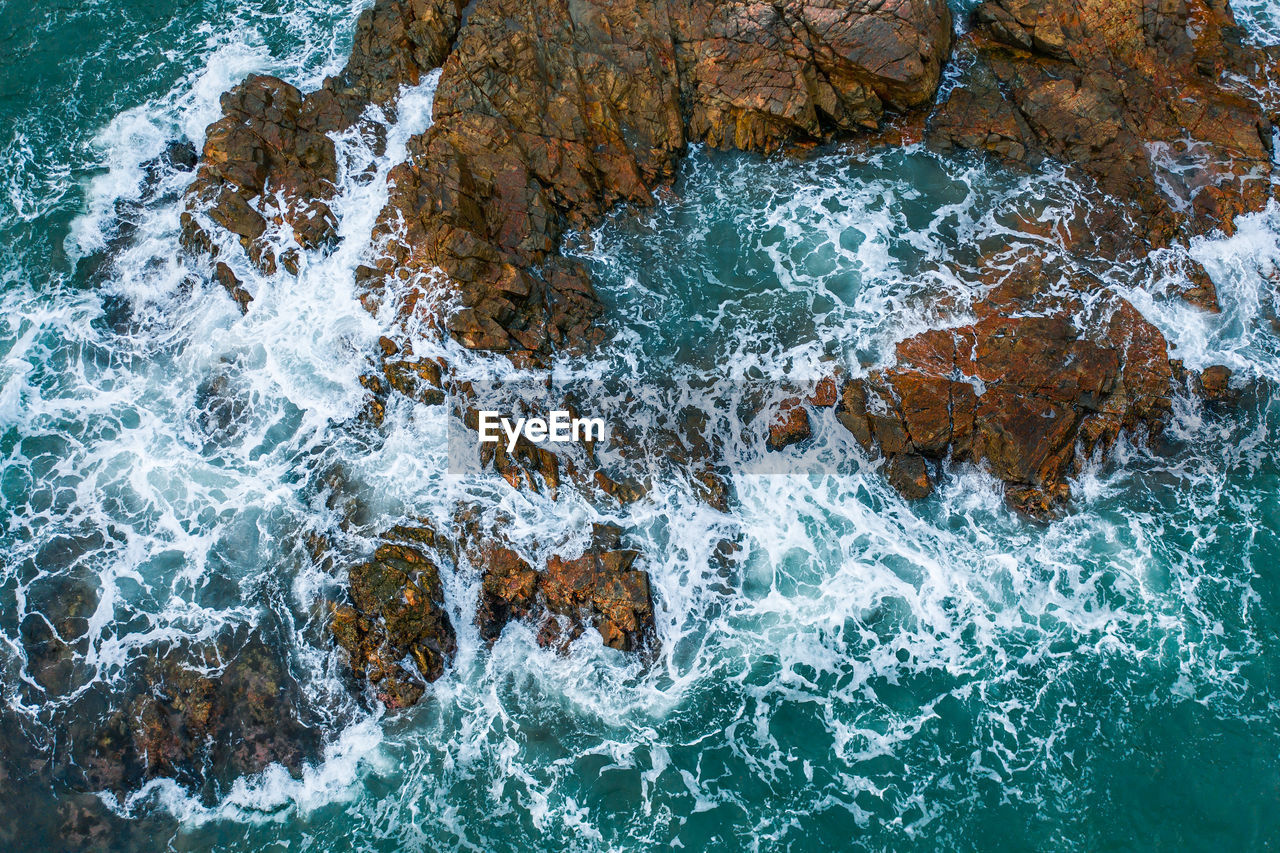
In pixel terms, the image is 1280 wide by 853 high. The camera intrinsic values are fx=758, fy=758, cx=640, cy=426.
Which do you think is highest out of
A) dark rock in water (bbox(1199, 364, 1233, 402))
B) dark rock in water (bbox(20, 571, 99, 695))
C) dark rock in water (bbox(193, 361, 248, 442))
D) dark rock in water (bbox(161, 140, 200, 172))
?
dark rock in water (bbox(161, 140, 200, 172))

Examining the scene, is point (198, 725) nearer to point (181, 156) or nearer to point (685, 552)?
point (685, 552)

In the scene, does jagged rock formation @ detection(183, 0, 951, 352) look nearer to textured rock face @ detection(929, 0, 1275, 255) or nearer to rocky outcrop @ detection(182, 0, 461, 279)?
rocky outcrop @ detection(182, 0, 461, 279)

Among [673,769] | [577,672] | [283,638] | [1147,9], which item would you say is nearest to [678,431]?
[577,672]

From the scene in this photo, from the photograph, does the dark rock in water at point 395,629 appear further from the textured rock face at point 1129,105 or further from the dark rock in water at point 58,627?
the textured rock face at point 1129,105

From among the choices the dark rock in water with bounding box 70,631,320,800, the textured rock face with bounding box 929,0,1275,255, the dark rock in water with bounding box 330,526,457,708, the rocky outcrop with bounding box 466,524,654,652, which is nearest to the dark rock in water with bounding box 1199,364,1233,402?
the textured rock face with bounding box 929,0,1275,255

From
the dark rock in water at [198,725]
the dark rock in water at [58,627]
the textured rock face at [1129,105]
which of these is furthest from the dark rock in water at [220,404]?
the textured rock face at [1129,105]

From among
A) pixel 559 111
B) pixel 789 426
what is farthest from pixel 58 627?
pixel 559 111
